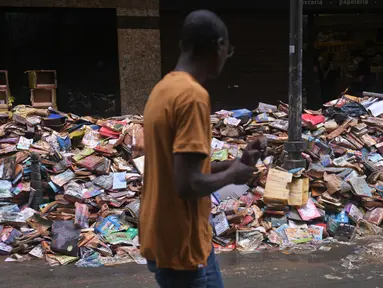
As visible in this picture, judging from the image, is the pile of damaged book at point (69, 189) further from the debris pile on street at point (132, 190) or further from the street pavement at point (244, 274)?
the street pavement at point (244, 274)

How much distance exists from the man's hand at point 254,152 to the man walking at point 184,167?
0.20ft

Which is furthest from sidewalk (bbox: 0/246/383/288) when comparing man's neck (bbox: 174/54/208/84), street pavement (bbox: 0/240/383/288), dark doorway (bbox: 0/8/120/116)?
dark doorway (bbox: 0/8/120/116)

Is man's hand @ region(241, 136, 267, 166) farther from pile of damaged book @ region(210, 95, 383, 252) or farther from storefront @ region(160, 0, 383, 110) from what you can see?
storefront @ region(160, 0, 383, 110)

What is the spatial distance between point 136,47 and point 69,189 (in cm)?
600

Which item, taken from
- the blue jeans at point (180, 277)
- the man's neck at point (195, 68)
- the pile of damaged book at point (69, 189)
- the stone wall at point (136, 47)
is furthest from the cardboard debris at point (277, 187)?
the stone wall at point (136, 47)

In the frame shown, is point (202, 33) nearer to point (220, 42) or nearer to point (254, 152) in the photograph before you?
point (220, 42)

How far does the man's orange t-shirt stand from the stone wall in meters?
Answer: 9.24

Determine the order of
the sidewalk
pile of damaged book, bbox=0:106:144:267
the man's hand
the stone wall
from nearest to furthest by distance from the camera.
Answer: the man's hand
the sidewalk
pile of damaged book, bbox=0:106:144:267
the stone wall

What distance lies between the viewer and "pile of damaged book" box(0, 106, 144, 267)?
5062mm

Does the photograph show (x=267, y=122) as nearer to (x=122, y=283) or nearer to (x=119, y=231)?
(x=119, y=231)

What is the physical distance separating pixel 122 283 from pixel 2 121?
166 inches

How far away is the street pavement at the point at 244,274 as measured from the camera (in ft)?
14.4

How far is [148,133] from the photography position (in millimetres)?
2014

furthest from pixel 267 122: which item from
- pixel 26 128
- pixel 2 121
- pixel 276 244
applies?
pixel 2 121
